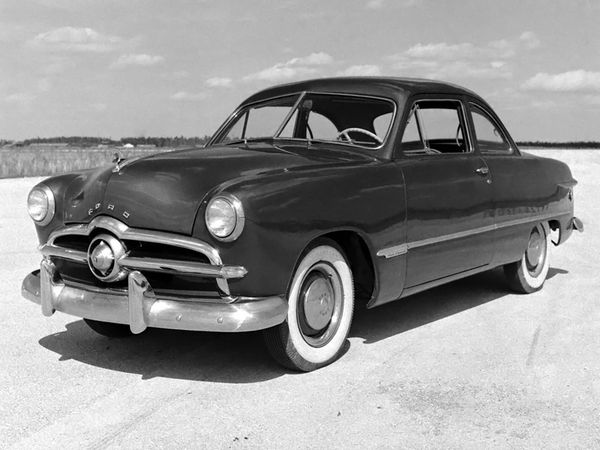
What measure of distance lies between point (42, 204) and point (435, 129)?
283 centimetres

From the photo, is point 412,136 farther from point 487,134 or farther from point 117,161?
point 117,161

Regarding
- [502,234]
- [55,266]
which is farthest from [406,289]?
[55,266]

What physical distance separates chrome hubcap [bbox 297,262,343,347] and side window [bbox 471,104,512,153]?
7.15ft

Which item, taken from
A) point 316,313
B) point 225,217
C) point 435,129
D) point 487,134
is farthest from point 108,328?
point 487,134

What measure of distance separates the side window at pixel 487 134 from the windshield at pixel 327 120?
3.69 feet

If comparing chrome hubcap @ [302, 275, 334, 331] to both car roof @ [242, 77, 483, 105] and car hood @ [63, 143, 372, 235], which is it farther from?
car roof @ [242, 77, 483, 105]

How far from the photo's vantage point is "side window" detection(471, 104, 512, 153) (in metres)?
6.12

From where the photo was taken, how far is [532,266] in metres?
6.75

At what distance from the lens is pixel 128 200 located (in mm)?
4184

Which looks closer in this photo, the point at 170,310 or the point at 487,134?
the point at 170,310

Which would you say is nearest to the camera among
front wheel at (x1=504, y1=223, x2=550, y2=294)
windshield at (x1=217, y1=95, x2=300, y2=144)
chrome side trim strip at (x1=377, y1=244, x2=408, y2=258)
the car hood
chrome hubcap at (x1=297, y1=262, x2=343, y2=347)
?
the car hood

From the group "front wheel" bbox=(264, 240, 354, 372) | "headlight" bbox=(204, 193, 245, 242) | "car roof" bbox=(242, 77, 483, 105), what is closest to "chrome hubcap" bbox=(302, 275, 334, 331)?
"front wheel" bbox=(264, 240, 354, 372)

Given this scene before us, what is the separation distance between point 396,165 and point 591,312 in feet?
6.99

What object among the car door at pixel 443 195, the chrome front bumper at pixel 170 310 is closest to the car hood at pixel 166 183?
the chrome front bumper at pixel 170 310
